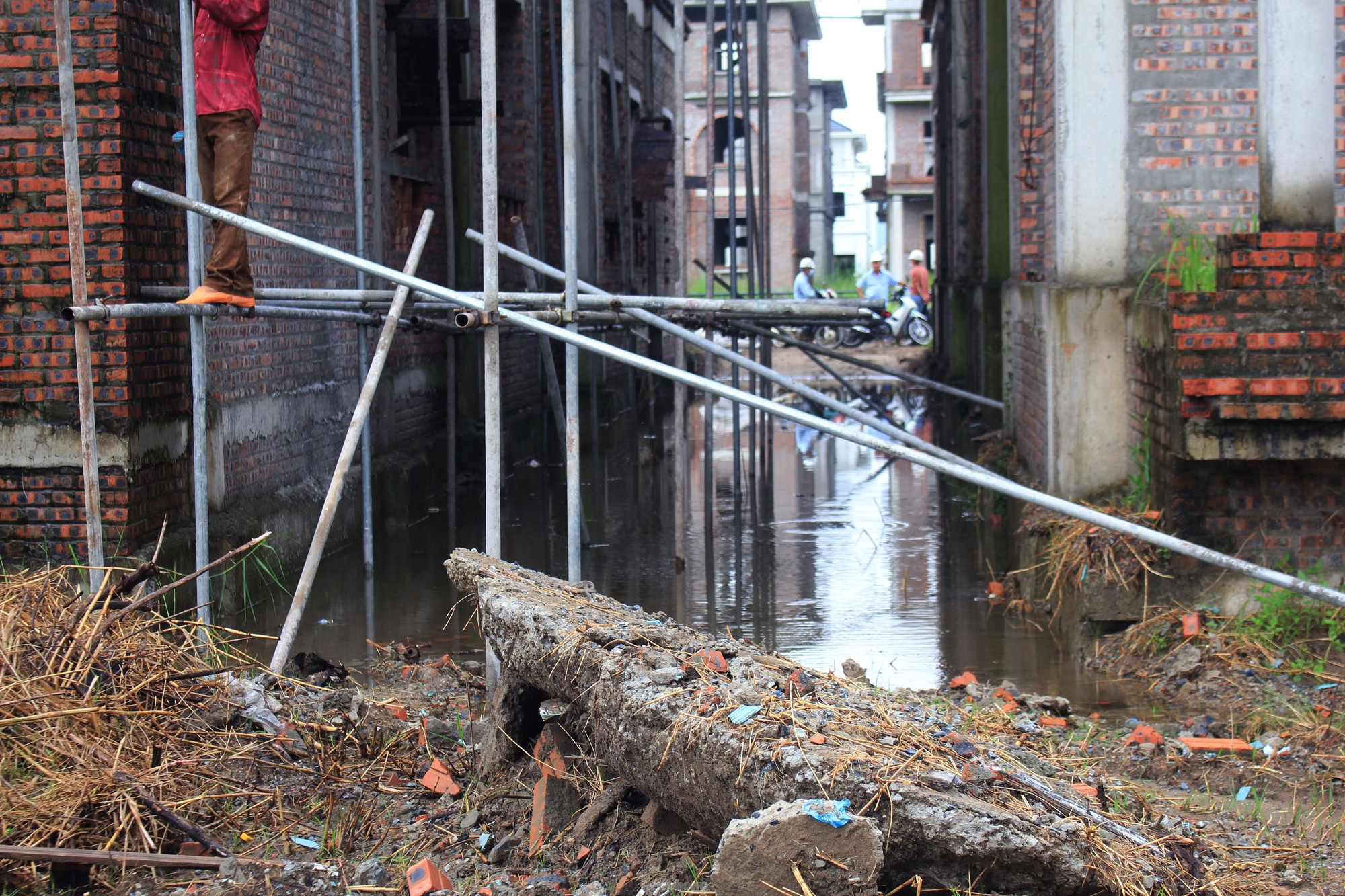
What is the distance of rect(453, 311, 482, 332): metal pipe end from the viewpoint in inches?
189

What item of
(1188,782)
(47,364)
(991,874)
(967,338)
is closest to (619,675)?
(991,874)

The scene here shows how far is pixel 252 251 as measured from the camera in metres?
7.50

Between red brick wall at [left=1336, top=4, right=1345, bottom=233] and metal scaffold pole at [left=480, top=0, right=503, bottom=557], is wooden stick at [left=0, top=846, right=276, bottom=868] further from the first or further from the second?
red brick wall at [left=1336, top=4, right=1345, bottom=233]

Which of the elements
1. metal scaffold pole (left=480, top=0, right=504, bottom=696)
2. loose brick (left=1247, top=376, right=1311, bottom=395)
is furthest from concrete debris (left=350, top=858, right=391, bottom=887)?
loose brick (left=1247, top=376, right=1311, bottom=395)

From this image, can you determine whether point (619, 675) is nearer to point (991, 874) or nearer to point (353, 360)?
point (991, 874)

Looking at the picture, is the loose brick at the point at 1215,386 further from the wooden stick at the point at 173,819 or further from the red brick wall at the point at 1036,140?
the wooden stick at the point at 173,819

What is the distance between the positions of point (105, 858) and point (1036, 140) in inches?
278

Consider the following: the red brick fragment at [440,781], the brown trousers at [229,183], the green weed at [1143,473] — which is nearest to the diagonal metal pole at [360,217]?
the brown trousers at [229,183]

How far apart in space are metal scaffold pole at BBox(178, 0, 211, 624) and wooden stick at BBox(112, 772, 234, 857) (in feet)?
4.85

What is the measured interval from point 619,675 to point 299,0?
628cm

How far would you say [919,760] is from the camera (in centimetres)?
313

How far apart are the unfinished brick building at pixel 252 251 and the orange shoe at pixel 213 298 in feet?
3.07

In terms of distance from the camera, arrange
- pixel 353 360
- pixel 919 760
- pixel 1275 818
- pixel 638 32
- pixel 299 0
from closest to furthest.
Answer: pixel 919 760 → pixel 1275 818 → pixel 299 0 → pixel 353 360 → pixel 638 32

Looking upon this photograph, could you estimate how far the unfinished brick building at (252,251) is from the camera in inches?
233
